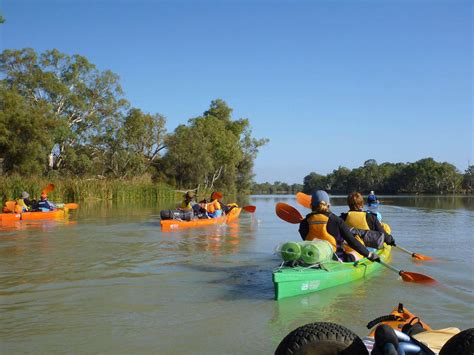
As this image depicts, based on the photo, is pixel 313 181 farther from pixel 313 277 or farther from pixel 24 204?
pixel 313 277

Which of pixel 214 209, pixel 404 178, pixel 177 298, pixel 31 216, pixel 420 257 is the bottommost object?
pixel 177 298

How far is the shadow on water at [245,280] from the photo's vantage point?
6223mm

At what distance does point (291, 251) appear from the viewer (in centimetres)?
601

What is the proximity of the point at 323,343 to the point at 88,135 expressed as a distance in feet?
131

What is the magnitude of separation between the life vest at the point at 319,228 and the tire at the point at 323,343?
3683 millimetres

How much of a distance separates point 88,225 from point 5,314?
9.89 metres

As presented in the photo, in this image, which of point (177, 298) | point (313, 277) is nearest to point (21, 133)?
point (177, 298)

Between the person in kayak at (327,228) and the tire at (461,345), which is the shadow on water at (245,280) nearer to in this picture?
the person in kayak at (327,228)

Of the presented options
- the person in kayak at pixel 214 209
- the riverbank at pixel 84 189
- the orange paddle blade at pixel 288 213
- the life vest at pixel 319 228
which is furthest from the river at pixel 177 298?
the riverbank at pixel 84 189

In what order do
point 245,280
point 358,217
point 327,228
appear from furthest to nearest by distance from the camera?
point 358,217, point 245,280, point 327,228

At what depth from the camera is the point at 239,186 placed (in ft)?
186

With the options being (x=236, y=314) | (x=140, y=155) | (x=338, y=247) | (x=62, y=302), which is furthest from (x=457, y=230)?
(x=140, y=155)

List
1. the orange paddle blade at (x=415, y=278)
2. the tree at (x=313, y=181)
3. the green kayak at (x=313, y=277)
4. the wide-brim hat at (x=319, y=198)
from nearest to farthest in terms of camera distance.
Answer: the green kayak at (x=313, y=277) < the wide-brim hat at (x=319, y=198) < the orange paddle blade at (x=415, y=278) < the tree at (x=313, y=181)

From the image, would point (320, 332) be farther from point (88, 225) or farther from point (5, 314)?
point (88, 225)
